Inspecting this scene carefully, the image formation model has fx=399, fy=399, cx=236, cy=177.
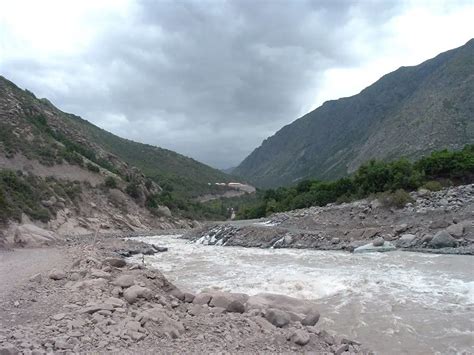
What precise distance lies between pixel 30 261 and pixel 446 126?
78.9 metres

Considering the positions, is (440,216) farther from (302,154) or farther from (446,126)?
(302,154)

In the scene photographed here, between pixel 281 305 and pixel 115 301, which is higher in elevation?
pixel 115 301

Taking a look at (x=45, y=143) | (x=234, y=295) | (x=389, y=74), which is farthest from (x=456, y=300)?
(x=389, y=74)

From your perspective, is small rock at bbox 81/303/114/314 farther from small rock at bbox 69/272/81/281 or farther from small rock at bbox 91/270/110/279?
small rock at bbox 69/272/81/281

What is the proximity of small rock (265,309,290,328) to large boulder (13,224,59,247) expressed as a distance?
1785 cm

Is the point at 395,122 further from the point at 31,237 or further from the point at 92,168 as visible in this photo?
the point at 31,237

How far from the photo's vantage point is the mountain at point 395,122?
78750mm

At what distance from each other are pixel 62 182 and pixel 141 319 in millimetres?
40988

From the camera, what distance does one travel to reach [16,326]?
776 centimetres

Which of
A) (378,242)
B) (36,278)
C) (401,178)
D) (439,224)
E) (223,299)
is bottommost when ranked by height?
(223,299)

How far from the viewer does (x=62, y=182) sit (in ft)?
148

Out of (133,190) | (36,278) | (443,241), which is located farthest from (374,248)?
(133,190)

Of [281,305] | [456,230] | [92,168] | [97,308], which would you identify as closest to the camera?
[97,308]

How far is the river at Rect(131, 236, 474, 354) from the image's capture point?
397 inches
